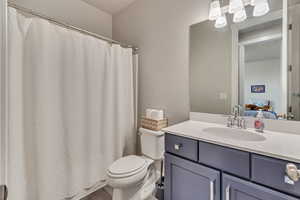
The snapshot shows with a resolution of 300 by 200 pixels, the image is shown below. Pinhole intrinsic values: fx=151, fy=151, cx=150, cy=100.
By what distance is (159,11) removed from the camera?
6.08ft

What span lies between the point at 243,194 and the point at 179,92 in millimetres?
1071

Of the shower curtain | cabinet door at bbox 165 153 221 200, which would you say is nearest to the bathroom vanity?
cabinet door at bbox 165 153 221 200

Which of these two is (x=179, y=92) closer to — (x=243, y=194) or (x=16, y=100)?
(x=243, y=194)

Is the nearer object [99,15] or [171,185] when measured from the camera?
[171,185]

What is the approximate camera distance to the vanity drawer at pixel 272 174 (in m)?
0.73

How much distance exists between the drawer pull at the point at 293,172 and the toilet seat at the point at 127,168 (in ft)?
3.65

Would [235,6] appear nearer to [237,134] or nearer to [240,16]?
[240,16]

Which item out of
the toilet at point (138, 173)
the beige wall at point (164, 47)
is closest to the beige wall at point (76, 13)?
the beige wall at point (164, 47)

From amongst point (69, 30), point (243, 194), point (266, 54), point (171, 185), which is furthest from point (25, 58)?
point (266, 54)

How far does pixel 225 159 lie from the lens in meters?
0.93

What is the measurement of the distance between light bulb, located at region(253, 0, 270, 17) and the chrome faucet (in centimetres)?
78

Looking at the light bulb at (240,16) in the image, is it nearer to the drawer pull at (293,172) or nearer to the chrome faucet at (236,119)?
the chrome faucet at (236,119)

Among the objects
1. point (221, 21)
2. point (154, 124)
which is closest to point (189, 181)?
point (154, 124)

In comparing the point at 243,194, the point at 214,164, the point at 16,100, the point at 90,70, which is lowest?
the point at 243,194
